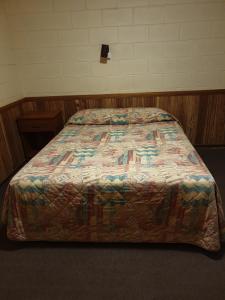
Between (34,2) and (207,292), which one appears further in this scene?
(34,2)

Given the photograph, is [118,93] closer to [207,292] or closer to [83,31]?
[83,31]

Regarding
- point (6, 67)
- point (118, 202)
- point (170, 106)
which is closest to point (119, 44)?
point (170, 106)

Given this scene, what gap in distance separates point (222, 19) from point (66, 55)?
190 centimetres

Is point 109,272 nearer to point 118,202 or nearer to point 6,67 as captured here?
point 118,202

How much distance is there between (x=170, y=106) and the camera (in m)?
2.89

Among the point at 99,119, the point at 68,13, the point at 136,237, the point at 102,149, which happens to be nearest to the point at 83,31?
the point at 68,13

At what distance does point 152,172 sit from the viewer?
1445 millimetres

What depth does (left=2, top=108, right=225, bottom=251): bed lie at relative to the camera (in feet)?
4.51

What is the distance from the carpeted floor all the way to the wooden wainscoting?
149 centimetres

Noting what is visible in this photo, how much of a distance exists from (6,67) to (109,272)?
2.49m

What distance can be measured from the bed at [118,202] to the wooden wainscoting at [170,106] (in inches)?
53.6

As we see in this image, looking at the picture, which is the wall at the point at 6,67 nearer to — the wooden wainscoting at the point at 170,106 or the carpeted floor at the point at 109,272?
the wooden wainscoting at the point at 170,106

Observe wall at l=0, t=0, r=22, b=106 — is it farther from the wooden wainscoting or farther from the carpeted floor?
the carpeted floor

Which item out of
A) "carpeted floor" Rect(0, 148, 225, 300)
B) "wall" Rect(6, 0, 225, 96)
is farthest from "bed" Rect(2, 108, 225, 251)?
"wall" Rect(6, 0, 225, 96)
